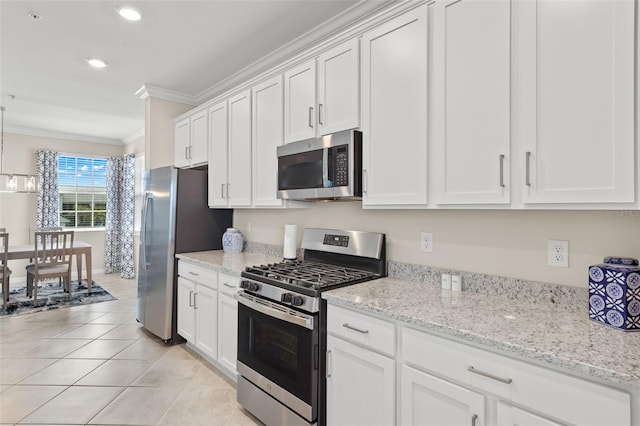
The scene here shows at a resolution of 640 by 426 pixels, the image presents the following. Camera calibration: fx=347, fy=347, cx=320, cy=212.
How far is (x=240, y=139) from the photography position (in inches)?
123

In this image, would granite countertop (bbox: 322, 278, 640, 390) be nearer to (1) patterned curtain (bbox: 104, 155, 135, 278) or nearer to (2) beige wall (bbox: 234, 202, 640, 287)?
(2) beige wall (bbox: 234, 202, 640, 287)

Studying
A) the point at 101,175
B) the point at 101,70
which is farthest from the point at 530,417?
the point at 101,175

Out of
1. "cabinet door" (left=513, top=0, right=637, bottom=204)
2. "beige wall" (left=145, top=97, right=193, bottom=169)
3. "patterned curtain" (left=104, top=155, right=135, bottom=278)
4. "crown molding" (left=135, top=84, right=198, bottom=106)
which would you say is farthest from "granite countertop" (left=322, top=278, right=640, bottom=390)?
"patterned curtain" (left=104, top=155, right=135, bottom=278)

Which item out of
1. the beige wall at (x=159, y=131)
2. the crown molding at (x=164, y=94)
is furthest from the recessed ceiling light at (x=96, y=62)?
the beige wall at (x=159, y=131)

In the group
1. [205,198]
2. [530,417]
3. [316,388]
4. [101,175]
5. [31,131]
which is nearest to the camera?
[530,417]

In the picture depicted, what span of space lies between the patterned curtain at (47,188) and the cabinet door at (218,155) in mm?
4711

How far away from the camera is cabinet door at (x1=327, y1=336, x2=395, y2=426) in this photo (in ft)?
5.13

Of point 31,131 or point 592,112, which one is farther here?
point 31,131

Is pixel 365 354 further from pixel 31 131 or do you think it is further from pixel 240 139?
pixel 31 131

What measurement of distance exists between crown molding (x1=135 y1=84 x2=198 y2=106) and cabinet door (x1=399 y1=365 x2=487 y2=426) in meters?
4.07

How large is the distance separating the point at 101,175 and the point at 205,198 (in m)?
4.82

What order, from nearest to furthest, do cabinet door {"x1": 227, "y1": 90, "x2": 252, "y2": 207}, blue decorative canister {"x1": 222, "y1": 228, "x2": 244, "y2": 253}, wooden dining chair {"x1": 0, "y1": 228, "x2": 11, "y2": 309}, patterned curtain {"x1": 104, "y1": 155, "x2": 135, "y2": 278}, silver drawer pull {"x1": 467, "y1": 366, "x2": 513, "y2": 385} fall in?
1. silver drawer pull {"x1": 467, "y1": 366, "x2": 513, "y2": 385}
2. cabinet door {"x1": 227, "y1": 90, "x2": 252, "y2": 207}
3. blue decorative canister {"x1": 222, "y1": 228, "x2": 244, "y2": 253}
4. wooden dining chair {"x1": 0, "y1": 228, "x2": 11, "y2": 309}
5. patterned curtain {"x1": 104, "y1": 155, "x2": 135, "y2": 278}

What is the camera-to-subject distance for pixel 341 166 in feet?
7.11

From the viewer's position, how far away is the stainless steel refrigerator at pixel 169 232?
3.40 metres
